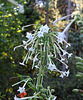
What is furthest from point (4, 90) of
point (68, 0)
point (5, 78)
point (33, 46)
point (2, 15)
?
point (68, 0)

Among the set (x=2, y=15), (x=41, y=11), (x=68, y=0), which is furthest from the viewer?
(x=68, y=0)

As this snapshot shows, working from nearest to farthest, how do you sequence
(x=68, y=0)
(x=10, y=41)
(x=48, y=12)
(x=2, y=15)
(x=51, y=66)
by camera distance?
(x=51, y=66) < (x=2, y=15) < (x=10, y=41) < (x=48, y=12) < (x=68, y=0)

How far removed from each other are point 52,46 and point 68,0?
4.40m

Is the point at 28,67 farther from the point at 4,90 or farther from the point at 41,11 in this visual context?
the point at 41,11


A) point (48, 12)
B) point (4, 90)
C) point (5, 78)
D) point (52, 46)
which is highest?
point (48, 12)

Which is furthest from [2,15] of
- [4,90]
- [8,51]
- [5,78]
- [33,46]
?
[33,46]

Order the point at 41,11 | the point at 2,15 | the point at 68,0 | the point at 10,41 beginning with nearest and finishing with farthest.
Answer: the point at 2,15 < the point at 10,41 < the point at 41,11 < the point at 68,0

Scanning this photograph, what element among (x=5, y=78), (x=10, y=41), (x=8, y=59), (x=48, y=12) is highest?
(x=48, y=12)

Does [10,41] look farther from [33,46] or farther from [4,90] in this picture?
[33,46]

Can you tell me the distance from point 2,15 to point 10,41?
2.03 ft

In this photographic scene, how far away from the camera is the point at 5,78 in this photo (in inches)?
139

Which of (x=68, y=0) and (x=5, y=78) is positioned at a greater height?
(x=68, y=0)

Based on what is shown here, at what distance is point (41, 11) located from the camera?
4258 millimetres

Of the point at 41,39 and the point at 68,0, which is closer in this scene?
the point at 41,39
